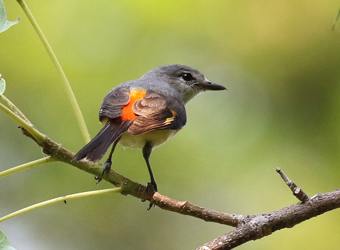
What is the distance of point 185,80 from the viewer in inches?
161

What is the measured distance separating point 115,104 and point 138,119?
Result: 0.23 metres

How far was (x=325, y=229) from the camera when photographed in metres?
4.24

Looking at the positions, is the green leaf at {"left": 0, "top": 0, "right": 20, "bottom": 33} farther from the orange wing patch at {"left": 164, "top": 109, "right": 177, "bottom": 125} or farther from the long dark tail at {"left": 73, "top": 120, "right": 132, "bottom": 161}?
the orange wing patch at {"left": 164, "top": 109, "right": 177, "bottom": 125}

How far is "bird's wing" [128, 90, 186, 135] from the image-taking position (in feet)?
8.68

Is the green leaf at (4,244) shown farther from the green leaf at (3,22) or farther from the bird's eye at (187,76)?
the bird's eye at (187,76)

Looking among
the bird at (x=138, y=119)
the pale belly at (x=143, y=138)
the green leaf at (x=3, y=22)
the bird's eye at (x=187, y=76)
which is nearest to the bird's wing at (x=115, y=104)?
the bird at (x=138, y=119)

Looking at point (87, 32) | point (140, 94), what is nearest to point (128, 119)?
point (140, 94)

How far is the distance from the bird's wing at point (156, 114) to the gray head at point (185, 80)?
70 centimetres

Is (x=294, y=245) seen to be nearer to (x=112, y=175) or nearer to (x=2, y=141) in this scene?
(x=112, y=175)

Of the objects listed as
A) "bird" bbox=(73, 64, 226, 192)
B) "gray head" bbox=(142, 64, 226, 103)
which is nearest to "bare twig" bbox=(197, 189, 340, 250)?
"bird" bbox=(73, 64, 226, 192)

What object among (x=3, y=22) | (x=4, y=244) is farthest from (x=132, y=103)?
(x=4, y=244)

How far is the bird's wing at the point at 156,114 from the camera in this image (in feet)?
8.68

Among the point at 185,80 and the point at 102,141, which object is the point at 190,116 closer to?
the point at 185,80

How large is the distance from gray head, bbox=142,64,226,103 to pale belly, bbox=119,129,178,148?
104 cm
